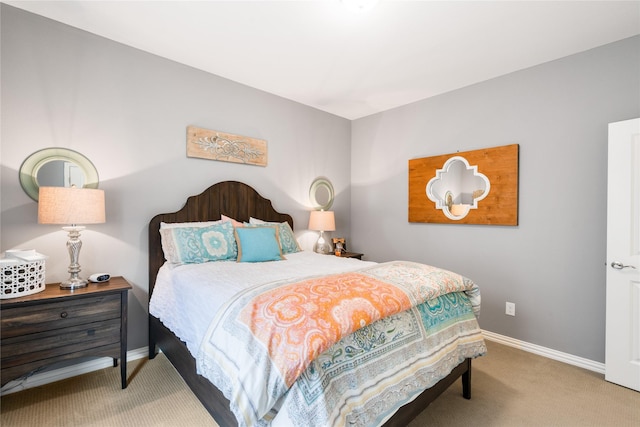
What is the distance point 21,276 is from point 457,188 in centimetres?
370

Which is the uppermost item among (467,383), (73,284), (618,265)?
(618,265)

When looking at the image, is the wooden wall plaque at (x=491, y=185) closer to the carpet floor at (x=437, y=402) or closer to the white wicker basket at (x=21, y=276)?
the carpet floor at (x=437, y=402)

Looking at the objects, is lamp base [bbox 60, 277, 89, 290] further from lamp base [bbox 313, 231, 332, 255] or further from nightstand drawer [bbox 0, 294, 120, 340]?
lamp base [bbox 313, 231, 332, 255]

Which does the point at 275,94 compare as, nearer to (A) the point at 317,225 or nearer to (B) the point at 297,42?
(B) the point at 297,42

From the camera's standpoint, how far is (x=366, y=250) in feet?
14.0

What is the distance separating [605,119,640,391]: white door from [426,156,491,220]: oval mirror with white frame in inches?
38.7

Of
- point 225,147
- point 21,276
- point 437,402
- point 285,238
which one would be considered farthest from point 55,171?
point 437,402

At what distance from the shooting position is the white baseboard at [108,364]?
2106mm

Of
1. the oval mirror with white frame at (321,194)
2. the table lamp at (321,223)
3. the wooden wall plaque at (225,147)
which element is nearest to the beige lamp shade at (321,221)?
the table lamp at (321,223)

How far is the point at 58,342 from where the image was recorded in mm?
1926

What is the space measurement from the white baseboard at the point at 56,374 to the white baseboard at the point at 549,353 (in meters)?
3.38

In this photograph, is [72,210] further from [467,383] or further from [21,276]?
[467,383]

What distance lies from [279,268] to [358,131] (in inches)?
110

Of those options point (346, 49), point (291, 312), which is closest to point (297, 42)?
point (346, 49)
